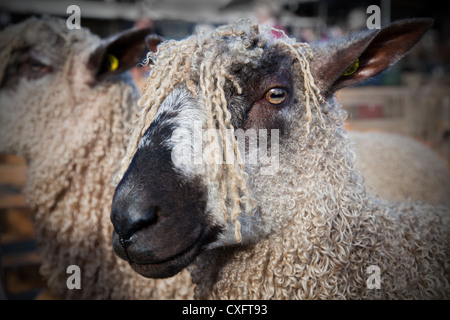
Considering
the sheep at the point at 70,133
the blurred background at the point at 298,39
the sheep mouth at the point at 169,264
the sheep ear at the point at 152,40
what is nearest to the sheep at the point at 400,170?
the blurred background at the point at 298,39

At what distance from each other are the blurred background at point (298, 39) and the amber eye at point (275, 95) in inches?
16.2

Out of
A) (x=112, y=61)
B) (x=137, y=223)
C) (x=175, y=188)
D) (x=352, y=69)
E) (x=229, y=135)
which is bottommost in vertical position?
(x=137, y=223)

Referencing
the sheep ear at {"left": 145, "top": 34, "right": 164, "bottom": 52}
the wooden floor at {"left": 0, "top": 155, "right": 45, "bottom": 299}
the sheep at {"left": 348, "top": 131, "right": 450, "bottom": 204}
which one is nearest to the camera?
the sheep ear at {"left": 145, "top": 34, "right": 164, "bottom": 52}

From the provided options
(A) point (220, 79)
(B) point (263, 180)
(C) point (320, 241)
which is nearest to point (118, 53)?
(A) point (220, 79)

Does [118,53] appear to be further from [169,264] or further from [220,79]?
[169,264]

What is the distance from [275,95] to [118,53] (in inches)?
60.6

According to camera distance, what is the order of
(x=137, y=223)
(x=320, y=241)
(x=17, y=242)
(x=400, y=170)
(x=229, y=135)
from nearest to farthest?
(x=137, y=223) < (x=229, y=135) < (x=320, y=241) < (x=400, y=170) < (x=17, y=242)

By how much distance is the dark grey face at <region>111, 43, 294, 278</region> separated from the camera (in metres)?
1.20

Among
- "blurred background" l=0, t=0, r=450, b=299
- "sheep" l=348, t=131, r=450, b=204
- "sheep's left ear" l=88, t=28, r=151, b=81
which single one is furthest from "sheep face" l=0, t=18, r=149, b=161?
"sheep" l=348, t=131, r=450, b=204

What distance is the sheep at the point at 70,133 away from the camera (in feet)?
7.36

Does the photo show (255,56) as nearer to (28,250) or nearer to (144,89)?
(144,89)

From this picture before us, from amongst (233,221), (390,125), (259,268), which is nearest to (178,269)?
(233,221)

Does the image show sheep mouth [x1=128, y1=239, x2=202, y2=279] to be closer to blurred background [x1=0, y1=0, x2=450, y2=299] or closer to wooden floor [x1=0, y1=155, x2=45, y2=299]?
blurred background [x1=0, y1=0, x2=450, y2=299]

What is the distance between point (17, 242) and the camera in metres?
3.86
